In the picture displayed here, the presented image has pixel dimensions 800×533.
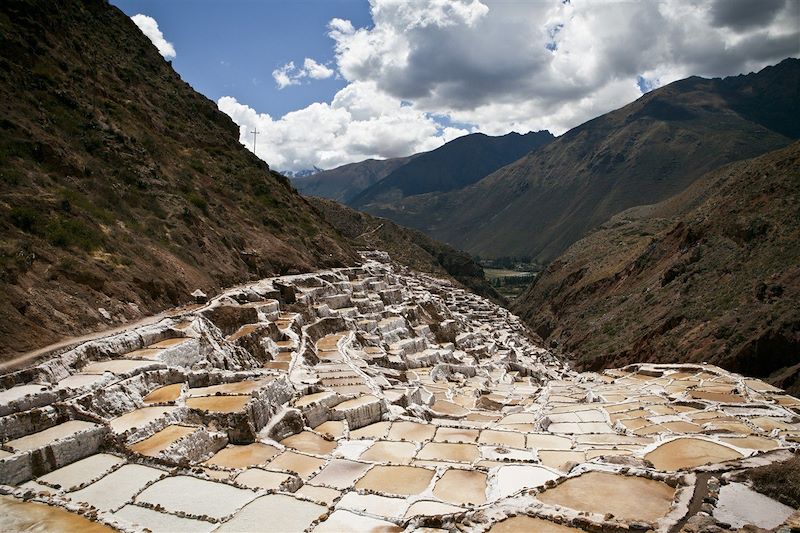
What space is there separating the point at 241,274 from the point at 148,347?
1706 cm

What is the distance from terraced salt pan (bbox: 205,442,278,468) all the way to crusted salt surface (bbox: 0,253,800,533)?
0.18 feet

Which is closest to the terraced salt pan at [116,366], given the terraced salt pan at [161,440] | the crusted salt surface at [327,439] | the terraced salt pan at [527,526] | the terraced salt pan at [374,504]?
the crusted salt surface at [327,439]

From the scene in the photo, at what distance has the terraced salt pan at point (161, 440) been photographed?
41.3 ft

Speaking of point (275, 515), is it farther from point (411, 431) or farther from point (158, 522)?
point (411, 431)

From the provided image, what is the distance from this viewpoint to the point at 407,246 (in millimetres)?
99750

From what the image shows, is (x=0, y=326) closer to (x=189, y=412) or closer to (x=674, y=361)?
(x=189, y=412)

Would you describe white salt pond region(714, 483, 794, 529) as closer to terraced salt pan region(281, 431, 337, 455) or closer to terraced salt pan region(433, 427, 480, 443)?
terraced salt pan region(433, 427, 480, 443)

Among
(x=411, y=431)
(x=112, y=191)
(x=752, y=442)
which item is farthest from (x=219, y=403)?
(x=112, y=191)

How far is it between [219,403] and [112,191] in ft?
66.8

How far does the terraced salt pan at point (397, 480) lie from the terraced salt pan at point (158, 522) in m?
3.58

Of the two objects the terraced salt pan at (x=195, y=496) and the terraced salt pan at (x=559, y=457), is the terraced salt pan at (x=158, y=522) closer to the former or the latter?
the terraced salt pan at (x=195, y=496)

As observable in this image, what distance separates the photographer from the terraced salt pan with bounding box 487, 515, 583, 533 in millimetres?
9328

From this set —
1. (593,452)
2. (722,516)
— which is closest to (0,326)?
(593,452)

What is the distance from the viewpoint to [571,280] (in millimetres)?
83125
